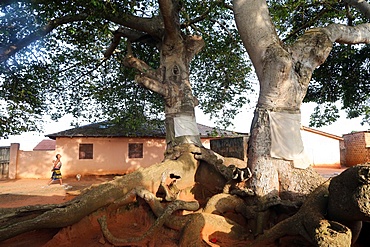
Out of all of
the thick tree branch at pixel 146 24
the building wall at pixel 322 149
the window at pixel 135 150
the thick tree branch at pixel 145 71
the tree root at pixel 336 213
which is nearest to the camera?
the tree root at pixel 336 213

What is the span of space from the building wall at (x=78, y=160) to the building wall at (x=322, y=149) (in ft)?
47.2

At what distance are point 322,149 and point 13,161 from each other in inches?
949

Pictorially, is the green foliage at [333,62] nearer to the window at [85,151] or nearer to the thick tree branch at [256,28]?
the thick tree branch at [256,28]

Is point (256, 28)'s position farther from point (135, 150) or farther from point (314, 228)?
point (135, 150)

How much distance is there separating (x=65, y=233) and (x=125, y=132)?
44.3ft

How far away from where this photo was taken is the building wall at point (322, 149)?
22.7 meters

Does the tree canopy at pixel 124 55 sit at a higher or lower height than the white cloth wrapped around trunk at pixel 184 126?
higher

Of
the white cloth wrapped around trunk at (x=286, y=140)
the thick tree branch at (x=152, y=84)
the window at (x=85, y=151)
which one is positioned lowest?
the window at (x=85, y=151)

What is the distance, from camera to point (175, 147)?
21.3ft

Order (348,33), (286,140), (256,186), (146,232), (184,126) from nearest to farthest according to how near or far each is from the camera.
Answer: (146,232), (256,186), (286,140), (348,33), (184,126)

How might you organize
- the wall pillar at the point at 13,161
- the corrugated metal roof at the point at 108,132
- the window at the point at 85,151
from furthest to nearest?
the window at the point at 85,151, the corrugated metal roof at the point at 108,132, the wall pillar at the point at 13,161

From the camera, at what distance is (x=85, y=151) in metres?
17.0

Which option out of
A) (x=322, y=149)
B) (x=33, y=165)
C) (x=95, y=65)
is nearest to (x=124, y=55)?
(x=95, y=65)

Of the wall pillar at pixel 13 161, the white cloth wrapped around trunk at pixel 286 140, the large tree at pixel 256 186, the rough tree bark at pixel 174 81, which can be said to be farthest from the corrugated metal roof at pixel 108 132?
the white cloth wrapped around trunk at pixel 286 140
